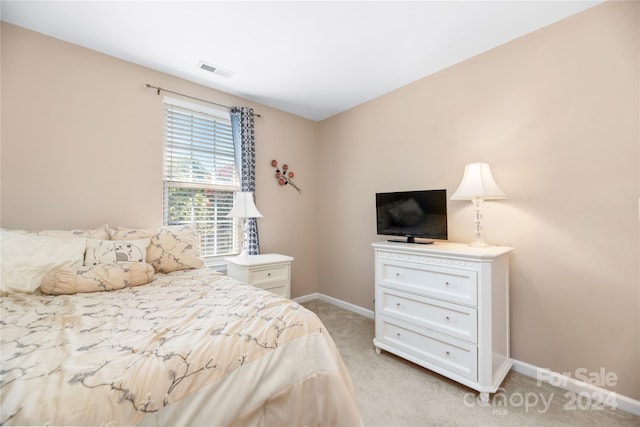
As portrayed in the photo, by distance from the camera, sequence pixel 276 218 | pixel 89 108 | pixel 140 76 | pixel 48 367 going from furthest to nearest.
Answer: pixel 276 218 → pixel 140 76 → pixel 89 108 → pixel 48 367

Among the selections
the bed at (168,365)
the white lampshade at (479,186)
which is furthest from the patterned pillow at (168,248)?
the white lampshade at (479,186)

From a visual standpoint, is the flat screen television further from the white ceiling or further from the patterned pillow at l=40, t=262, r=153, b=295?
the patterned pillow at l=40, t=262, r=153, b=295

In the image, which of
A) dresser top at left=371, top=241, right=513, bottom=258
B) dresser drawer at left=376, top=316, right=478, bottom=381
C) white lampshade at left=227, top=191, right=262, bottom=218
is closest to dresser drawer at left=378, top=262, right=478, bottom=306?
dresser top at left=371, top=241, right=513, bottom=258

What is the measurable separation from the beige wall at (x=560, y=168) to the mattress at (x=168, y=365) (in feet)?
5.60

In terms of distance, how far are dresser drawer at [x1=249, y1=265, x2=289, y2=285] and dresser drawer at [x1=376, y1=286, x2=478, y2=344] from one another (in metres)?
0.97

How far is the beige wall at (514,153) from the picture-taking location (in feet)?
5.35

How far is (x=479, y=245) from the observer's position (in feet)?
6.56

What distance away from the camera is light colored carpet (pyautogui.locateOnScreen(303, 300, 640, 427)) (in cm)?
150

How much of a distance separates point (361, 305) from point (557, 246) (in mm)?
1940

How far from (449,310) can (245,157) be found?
2.44 m

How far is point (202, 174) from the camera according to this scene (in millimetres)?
2781

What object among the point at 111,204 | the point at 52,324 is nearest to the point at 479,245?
the point at 52,324

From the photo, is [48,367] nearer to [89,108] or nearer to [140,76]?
[89,108]

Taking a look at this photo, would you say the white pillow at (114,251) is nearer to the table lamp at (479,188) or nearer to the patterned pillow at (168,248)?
the patterned pillow at (168,248)
